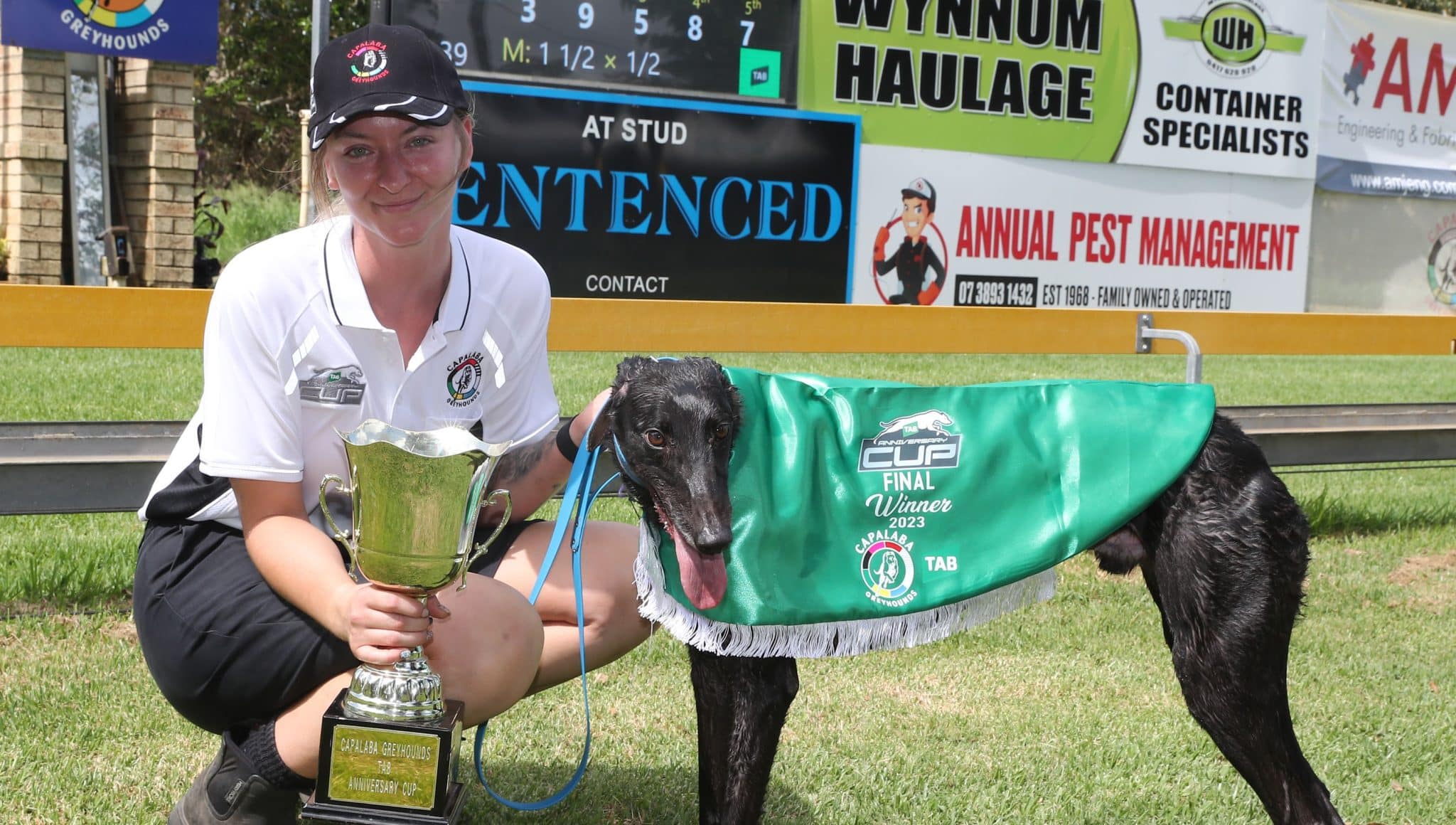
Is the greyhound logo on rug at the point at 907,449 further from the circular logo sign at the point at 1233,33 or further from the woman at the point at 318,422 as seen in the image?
the circular logo sign at the point at 1233,33

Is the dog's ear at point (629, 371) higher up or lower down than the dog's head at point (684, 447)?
higher up

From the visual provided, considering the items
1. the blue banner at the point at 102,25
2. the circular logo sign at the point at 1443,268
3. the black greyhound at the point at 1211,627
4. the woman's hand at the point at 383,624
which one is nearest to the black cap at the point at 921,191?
the circular logo sign at the point at 1443,268

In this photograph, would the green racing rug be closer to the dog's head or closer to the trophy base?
the dog's head

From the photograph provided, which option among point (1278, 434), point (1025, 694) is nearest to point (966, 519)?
point (1025, 694)

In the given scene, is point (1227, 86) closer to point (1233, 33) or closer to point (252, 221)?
point (1233, 33)

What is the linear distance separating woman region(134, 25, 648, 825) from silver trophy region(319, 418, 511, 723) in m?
0.08

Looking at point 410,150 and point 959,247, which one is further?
point 959,247

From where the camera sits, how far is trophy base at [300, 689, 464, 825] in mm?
2023

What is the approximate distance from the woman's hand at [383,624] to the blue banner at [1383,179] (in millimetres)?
7326

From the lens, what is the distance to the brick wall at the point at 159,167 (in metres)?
10.9

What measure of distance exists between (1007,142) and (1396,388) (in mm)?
5740

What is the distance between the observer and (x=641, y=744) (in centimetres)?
322

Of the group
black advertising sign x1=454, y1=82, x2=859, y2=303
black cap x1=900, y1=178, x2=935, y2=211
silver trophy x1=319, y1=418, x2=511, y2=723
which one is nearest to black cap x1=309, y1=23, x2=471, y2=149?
silver trophy x1=319, y1=418, x2=511, y2=723

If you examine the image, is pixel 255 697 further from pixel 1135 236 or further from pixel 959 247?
pixel 1135 236
